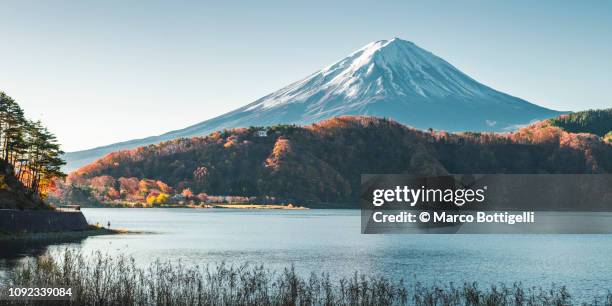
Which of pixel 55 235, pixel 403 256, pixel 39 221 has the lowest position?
pixel 403 256

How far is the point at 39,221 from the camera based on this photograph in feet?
245

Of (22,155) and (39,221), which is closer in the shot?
(39,221)

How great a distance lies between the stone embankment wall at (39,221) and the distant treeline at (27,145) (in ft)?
17.1

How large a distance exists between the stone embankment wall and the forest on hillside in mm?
1992

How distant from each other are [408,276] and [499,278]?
655cm

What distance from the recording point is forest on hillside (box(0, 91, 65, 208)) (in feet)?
251

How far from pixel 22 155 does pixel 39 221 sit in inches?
845

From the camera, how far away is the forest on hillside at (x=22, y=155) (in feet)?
251

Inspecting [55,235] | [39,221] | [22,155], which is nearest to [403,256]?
[55,235]

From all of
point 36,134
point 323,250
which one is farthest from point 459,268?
point 36,134

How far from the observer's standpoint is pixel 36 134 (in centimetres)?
9281

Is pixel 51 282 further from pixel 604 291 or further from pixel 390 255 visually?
pixel 390 255

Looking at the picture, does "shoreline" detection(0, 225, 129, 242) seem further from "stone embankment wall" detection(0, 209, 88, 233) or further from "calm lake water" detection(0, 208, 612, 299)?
"calm lake water" detection(0, 208, 612, 299)

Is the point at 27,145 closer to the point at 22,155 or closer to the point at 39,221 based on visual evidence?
A: the point at 22,155
